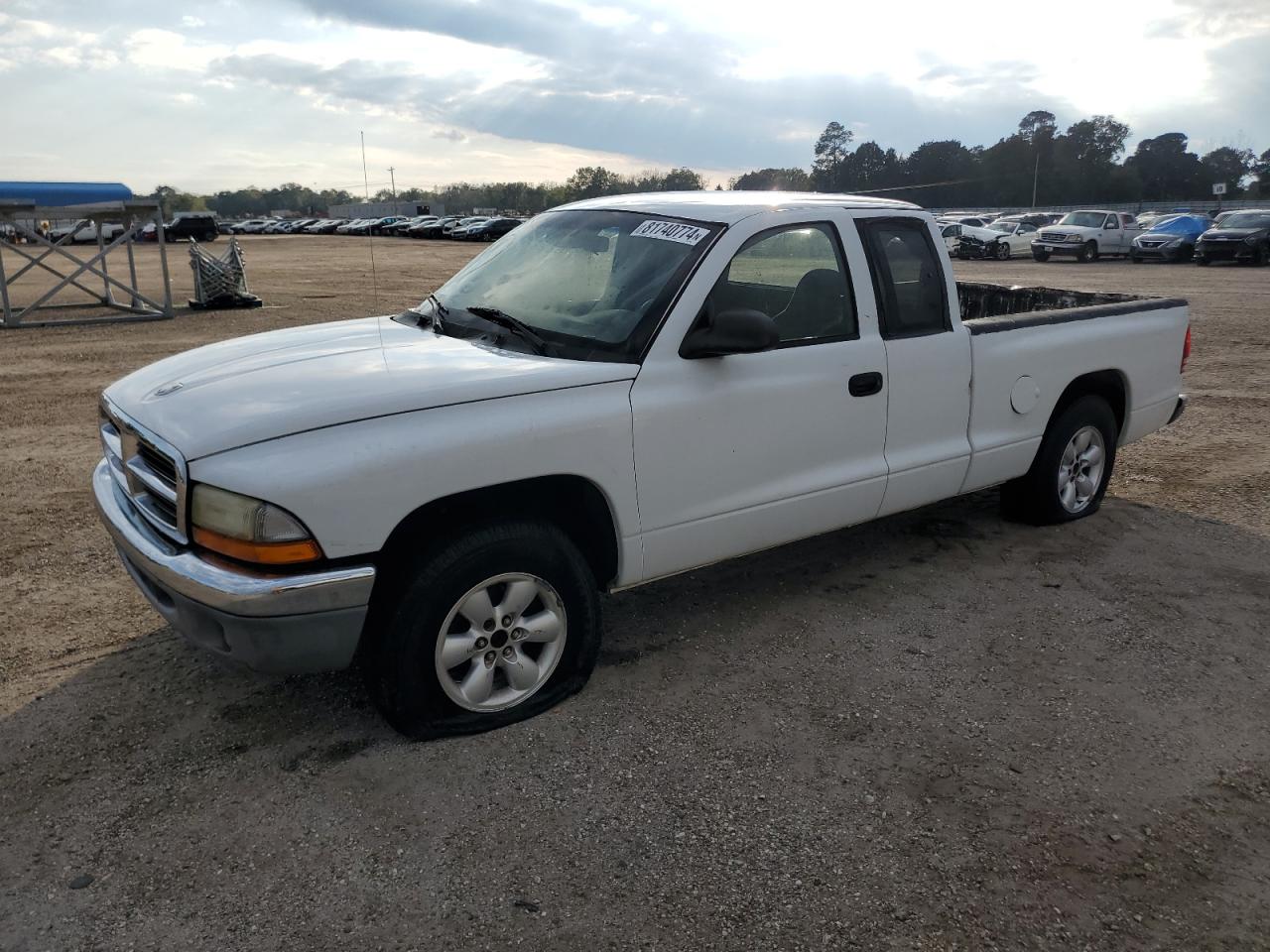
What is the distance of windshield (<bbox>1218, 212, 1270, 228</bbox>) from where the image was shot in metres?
27.7

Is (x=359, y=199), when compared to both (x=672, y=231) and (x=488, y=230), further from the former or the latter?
(x=672, y=231)

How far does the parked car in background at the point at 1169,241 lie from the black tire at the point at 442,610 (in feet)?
103

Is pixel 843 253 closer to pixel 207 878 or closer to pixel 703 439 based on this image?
pixel 703 439

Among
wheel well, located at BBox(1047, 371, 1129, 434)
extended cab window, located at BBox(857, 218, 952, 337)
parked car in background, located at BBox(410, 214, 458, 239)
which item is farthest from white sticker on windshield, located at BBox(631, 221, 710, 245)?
parked car in background, located at BBox(410, 214, 458, 239)

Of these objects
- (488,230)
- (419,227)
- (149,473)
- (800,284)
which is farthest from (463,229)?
(149,473)

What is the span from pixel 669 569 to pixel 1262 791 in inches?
83.3

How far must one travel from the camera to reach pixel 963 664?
13.2ft

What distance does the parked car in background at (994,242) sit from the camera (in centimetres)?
3194

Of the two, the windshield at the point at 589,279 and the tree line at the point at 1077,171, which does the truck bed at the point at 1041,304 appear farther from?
the tree line at the point at 1077,171

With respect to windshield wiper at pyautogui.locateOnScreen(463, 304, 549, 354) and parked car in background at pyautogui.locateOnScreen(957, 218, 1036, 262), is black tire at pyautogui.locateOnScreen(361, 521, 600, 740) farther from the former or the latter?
parked car in background at pyautogui.locateOnScreen(957, 218, 1036, 262)

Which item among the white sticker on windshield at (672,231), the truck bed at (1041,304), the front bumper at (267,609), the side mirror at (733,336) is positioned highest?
the white sticker on windshield at (672,231)

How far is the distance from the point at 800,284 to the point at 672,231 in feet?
2.10

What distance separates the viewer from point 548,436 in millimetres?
3318

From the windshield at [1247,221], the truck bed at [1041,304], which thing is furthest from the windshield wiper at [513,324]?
the windshield at [1247,221]
